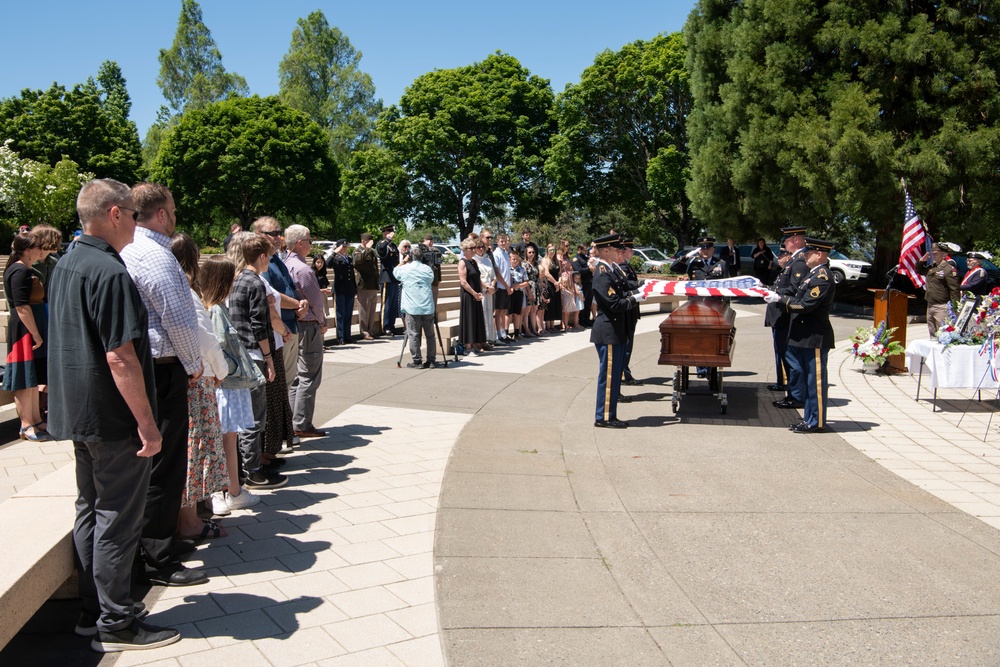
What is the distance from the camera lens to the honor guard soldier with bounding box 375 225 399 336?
15.6 meters

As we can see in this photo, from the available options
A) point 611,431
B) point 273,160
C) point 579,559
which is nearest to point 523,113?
point 273,160

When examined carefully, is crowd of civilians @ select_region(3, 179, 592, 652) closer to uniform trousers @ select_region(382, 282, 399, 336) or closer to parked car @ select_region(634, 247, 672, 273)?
uniform trousers @ select_region(382, 282, 399, 336)

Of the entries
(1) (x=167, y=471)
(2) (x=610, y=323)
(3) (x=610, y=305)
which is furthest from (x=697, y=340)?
(1) (x=167, y=471)

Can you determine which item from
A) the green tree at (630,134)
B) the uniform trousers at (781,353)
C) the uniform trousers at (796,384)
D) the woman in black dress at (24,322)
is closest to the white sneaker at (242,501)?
the woman in black dress at (24,322)

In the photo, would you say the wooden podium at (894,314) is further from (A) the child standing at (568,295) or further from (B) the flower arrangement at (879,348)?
(A) the child standing at (568,295)

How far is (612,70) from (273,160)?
23.3m

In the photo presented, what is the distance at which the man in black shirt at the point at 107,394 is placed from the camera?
3506 mm

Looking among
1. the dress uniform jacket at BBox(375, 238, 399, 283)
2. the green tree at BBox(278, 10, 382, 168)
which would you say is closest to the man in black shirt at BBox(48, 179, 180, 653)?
the dress uniform jacket at BBox(375, 238, 399, 283)

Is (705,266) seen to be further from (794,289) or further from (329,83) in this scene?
(329,83)

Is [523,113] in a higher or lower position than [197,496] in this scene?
higher

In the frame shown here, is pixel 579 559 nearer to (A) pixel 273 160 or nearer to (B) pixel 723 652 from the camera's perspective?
(B) pixel 723 652

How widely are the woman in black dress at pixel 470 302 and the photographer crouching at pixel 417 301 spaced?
52.9 inches

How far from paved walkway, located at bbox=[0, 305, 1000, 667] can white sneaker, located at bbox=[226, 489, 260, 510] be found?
94 mm

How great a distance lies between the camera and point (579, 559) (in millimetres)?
5062
